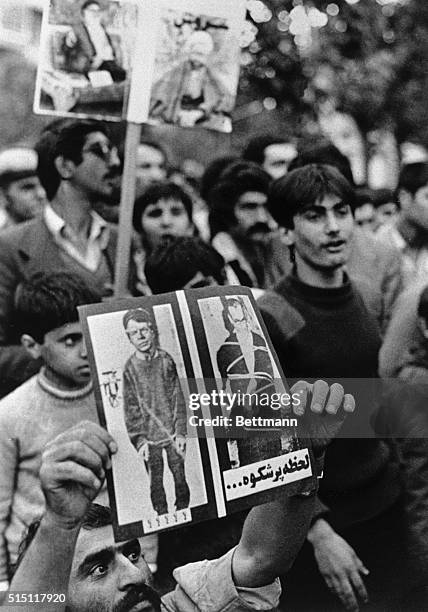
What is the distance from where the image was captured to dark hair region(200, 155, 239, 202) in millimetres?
2840

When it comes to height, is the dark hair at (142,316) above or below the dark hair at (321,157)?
below

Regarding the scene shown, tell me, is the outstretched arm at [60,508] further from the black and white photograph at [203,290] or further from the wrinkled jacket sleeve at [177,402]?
the wrinkled jacket sleeve at [177,402]

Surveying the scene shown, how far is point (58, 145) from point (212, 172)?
48 cm

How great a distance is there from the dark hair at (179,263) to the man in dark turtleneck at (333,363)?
21 cm

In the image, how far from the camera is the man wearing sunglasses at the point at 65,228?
2.78 m

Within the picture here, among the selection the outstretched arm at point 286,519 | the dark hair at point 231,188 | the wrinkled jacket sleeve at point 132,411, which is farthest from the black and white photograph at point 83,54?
the outstretched arm at point 286,519

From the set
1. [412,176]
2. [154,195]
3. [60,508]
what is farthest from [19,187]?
[412,176]

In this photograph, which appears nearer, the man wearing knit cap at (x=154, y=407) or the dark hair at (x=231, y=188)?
the man wearing knit cap at (x=154, y=407)

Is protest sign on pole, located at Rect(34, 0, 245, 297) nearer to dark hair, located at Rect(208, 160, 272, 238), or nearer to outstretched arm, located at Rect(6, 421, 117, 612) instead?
dark hair, located at Rect(208, 160, 272, 238)

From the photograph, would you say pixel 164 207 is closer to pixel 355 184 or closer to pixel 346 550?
pixel 355 184

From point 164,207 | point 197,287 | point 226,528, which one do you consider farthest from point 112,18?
point 226,528

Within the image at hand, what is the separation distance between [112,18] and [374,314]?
125cm

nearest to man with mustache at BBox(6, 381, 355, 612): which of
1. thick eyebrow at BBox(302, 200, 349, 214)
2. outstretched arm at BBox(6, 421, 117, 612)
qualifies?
outstretched arm at BBox(6, 421, 117, 612)

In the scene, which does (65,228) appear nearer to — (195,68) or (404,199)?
(195,68)
